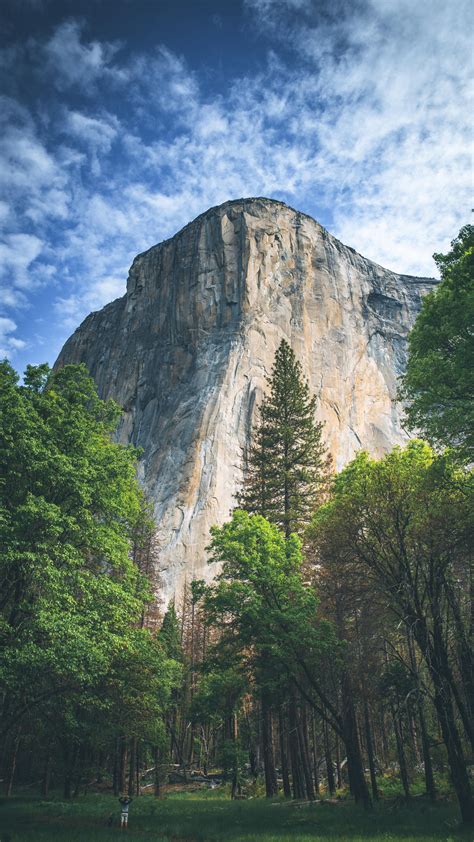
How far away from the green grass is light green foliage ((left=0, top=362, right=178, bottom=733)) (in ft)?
9.45

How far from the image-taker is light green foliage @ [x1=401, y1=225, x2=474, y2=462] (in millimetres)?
12000

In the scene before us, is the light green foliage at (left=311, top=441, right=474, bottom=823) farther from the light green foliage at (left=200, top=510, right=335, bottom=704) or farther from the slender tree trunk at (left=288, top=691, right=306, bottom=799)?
the slender tree trunk at (left=288, top=691, right=306, bottom=799)

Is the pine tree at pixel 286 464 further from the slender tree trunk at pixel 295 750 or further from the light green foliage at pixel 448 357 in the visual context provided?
the light green foliage at pixel 448 357

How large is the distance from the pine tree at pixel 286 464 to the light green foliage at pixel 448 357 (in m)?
11.5

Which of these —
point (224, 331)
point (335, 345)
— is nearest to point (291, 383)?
point (224, 331)

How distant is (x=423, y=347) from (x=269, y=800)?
686 inches

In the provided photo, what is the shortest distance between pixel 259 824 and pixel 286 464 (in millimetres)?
15464

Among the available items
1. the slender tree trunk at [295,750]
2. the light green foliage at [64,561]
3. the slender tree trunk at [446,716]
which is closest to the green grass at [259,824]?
the slender tree trunk at [446,716]

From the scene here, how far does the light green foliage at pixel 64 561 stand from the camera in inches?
501

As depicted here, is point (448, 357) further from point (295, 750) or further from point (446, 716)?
point (295, 750)

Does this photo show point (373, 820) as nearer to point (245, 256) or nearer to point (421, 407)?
point (421, 407)

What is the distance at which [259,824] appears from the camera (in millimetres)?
12734

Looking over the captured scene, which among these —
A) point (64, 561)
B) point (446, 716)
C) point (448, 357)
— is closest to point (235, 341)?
point (64, 561)

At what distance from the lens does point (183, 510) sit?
2411 inches
